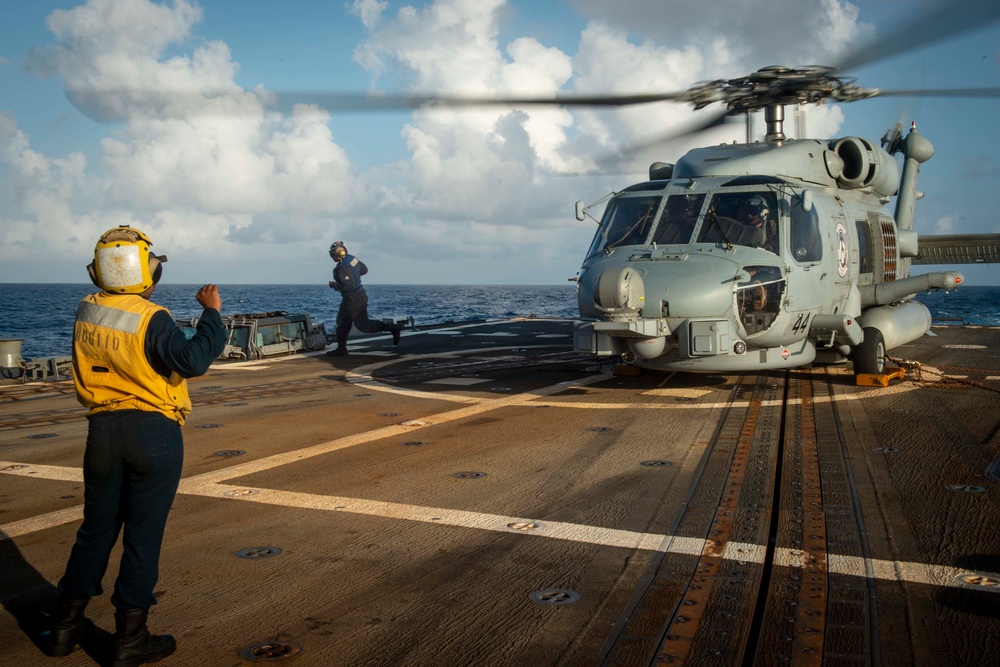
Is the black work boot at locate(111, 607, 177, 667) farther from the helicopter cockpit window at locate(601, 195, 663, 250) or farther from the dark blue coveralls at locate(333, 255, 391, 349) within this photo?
the dark blue coveralls at locate(333, 255, 391, 349)

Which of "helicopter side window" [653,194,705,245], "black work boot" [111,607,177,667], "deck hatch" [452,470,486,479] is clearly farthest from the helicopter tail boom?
"black work boot" [111,607,177,667]

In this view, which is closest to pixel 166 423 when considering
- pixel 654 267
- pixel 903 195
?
pixel 654 267

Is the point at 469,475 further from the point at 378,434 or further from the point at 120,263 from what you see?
the point at 120,263

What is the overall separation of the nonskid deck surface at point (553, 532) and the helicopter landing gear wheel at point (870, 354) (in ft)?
4.41

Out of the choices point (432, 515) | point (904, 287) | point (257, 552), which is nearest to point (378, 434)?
point (432, 515)

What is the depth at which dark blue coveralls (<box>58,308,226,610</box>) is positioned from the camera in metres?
3.65

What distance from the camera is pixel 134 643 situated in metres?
3.58

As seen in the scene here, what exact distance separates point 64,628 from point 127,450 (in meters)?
0.84

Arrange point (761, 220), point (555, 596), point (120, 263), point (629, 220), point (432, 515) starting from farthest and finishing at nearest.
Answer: point (629, 220)
point (761, 220)
point (432, 515)
point (555, 596)
point (120, 263)

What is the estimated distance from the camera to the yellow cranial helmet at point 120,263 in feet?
12.5

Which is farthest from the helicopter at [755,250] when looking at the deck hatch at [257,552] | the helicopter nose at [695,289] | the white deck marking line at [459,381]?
the deck hatch at [257,552]

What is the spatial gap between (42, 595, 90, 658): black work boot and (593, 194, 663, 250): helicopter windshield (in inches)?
334

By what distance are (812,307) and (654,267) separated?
2.48 m

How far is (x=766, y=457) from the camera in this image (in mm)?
7480
